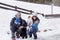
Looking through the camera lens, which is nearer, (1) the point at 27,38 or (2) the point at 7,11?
(1) the point at 27,38

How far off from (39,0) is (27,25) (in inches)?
653

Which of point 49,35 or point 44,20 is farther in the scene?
point 44,20

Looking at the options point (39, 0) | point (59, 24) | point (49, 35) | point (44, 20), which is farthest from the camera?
point (39, 0)

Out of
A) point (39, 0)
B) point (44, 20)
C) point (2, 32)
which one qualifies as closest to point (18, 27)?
point (2, 32)

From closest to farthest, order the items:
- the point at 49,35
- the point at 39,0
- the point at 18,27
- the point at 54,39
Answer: the point at 18,27, the point at 54,39, the point at 49,35, the point at 39,0

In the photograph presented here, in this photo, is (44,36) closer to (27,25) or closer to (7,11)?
(27,25)

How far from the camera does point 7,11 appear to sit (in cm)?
1888

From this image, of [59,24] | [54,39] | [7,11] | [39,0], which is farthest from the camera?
[39,0]

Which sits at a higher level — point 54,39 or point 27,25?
point 27,25

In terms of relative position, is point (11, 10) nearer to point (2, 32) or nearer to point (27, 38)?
point (2, 32)

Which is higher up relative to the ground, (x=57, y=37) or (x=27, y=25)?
(x=27, y=25)

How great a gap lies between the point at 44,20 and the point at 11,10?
509 centimetres

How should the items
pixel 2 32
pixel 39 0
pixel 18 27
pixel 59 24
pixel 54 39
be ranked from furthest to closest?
pixel 39 0 < pixel 59 24 < pixel 2 32 < pixel 54 39 < pixel 18 27

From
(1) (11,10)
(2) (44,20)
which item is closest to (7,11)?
(1) (11,10)
